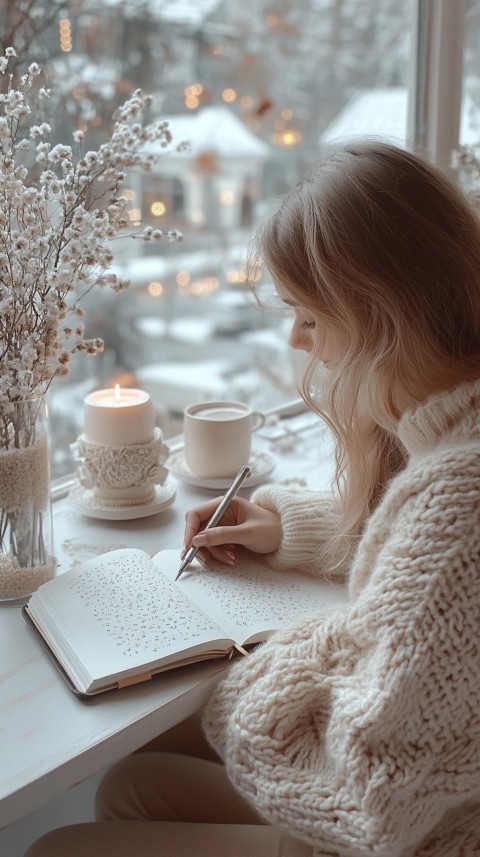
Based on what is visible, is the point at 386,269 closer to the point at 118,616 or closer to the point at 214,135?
the point at 118,616

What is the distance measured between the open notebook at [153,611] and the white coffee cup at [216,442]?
0.21 m

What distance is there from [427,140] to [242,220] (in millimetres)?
702

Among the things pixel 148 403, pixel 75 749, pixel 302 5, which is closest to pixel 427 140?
pixel 302 5

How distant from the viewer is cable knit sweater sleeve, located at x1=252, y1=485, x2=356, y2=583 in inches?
37.4

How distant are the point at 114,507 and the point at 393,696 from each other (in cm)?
52

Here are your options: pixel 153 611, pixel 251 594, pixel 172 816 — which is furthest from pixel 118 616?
pixel 172 816

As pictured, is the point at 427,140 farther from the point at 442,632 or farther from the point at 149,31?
the point at 442,632

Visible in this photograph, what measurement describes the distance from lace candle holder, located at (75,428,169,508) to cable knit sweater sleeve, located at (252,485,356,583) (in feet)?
0.55

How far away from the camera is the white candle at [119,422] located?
1.06 m

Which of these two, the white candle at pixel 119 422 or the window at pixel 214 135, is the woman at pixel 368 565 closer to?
the white candle at pixel 119 422

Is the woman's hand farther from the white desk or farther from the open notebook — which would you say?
the white desk

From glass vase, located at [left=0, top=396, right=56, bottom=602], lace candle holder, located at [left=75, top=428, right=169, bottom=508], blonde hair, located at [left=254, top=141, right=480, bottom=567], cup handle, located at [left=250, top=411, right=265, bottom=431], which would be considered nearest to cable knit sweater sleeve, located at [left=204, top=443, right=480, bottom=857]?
blonde hair, located at [left=254, top=141, right=480, bottom=567]

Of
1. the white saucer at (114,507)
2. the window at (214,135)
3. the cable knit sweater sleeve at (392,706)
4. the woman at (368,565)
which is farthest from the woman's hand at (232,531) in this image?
the window at (214,135)

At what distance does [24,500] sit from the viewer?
0.88 m
